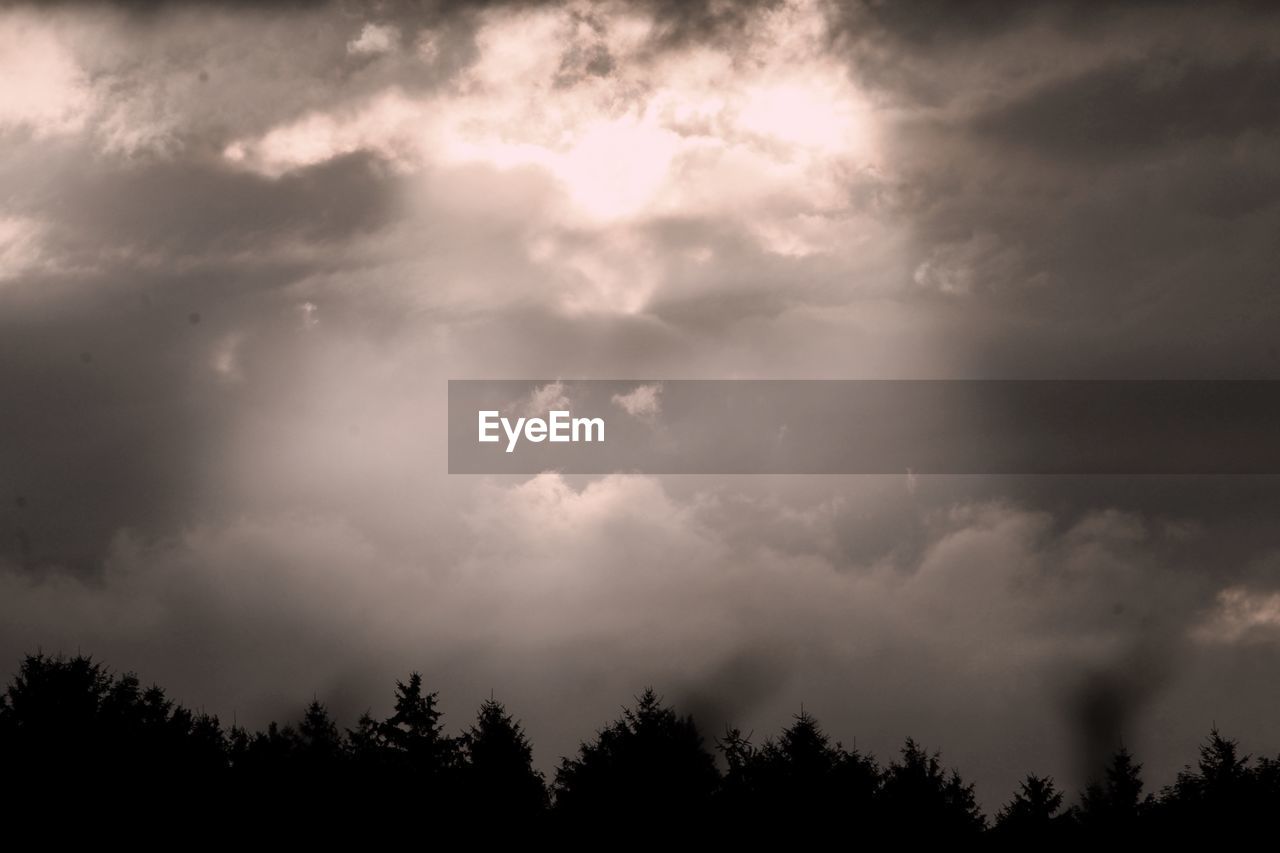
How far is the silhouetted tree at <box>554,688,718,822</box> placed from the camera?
6962 centimetres

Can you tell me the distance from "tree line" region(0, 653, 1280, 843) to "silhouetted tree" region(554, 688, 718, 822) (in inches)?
4.3

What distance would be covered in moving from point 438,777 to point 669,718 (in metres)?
13.8

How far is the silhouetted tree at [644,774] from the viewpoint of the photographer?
69625 mm

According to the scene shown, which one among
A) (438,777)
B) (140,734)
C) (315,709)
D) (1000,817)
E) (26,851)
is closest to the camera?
(26,851)

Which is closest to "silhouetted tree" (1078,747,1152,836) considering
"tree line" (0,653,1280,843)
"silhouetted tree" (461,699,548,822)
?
"tree line" (0,653,1280,843)

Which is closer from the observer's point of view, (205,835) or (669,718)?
(205,835)

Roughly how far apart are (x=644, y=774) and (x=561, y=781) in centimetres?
1274

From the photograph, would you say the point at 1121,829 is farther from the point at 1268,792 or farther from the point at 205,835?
the point at 205,835

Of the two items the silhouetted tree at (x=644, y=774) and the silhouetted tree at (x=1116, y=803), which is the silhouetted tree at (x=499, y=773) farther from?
the silhouetted tree at (x=1116, y=803)

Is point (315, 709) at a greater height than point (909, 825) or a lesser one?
greater

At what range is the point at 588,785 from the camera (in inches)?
2916

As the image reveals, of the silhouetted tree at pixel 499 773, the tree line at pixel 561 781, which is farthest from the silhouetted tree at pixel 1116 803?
the silhouetted tree at pixel 499 773

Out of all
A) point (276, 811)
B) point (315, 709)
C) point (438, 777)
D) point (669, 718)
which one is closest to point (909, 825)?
point (669, 718)

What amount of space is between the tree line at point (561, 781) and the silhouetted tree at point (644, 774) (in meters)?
0.11
